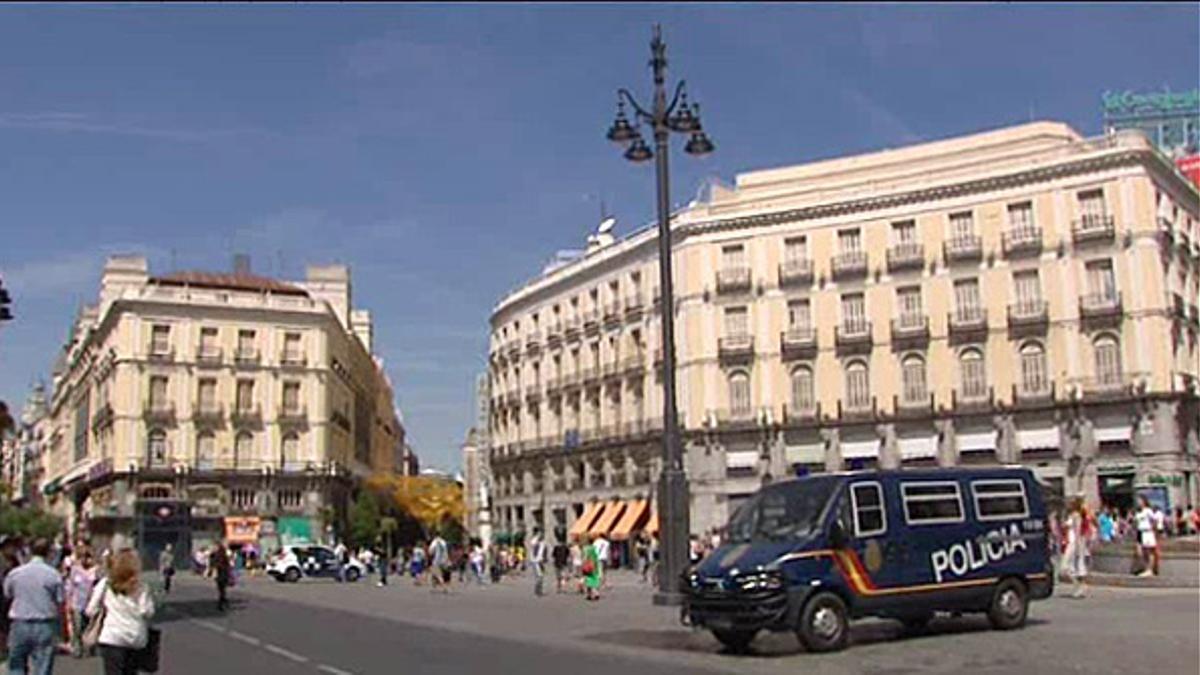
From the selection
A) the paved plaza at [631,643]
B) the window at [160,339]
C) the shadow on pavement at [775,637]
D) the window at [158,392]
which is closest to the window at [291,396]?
the window at [158,392]

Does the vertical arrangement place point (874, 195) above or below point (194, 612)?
above

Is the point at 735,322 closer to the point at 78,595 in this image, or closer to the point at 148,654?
the point at 78,595

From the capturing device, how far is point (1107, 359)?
53969mm

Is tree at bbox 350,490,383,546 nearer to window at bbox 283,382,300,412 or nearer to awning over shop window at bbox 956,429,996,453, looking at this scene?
window at bbox 283,382,300,412

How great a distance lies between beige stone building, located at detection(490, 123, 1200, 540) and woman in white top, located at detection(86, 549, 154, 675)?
47724mm

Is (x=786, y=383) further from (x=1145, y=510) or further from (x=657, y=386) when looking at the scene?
(x=1145, y=510)

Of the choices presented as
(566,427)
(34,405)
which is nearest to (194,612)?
(566,427)

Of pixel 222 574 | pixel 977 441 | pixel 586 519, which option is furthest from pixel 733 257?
pixel 222 574

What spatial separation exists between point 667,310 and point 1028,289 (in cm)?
3552

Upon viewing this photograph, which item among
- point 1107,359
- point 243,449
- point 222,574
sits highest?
point 1107,359

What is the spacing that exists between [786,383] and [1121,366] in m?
14.2

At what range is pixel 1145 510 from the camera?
2714 cm

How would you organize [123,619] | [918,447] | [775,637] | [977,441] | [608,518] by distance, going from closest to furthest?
[123,619]
[775,637]
[977,441]
[918,447]
[608,518]

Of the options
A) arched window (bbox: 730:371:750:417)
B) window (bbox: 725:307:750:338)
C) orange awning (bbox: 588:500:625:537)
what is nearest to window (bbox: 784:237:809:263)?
window (bbox: 725:307:750:338)
